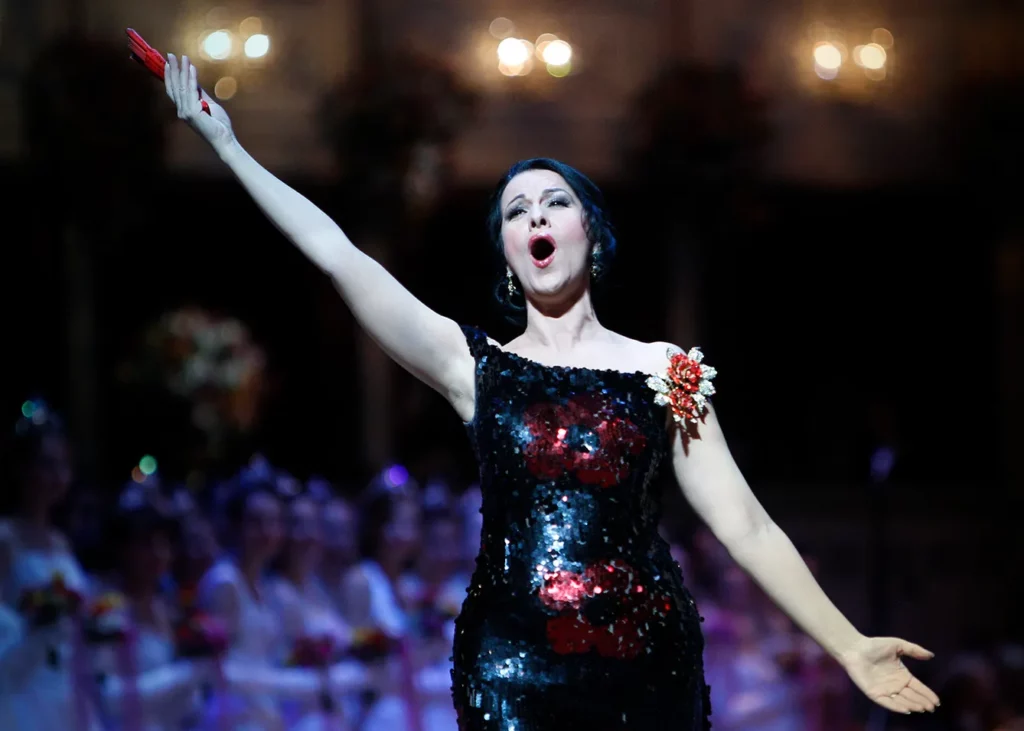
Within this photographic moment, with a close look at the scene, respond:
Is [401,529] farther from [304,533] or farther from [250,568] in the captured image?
[250,568]

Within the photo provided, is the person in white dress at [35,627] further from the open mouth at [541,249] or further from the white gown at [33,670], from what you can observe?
the open mouth at [541,249]

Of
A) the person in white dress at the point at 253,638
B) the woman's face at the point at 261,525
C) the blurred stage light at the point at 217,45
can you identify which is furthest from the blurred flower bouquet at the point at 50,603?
the blurred stage light at the point at 217,45

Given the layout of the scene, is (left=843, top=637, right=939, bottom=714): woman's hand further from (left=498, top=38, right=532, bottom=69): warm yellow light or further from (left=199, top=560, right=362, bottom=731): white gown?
(left=498, top=38, right=532, bottom=69): warm yellow light

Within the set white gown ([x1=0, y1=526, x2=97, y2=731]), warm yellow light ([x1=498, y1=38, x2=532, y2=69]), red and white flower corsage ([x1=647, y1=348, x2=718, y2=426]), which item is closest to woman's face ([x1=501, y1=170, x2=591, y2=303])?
red and white flower corsage ([x1=647, y1=348, x2=718, y2=426])

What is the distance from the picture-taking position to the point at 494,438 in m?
2.29

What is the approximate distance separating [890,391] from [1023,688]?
3071 mm

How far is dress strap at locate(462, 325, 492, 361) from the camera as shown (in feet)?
7.74

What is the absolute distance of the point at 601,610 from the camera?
2188mm

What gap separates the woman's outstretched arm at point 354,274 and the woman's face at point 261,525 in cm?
259

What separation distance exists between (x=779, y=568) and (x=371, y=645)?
277 centimetres

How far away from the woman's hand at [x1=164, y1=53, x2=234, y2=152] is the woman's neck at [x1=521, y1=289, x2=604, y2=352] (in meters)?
0.61

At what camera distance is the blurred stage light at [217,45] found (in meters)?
6.96

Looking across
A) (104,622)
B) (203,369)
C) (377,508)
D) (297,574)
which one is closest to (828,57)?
(203,369)

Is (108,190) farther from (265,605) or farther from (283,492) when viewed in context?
(265,605)
